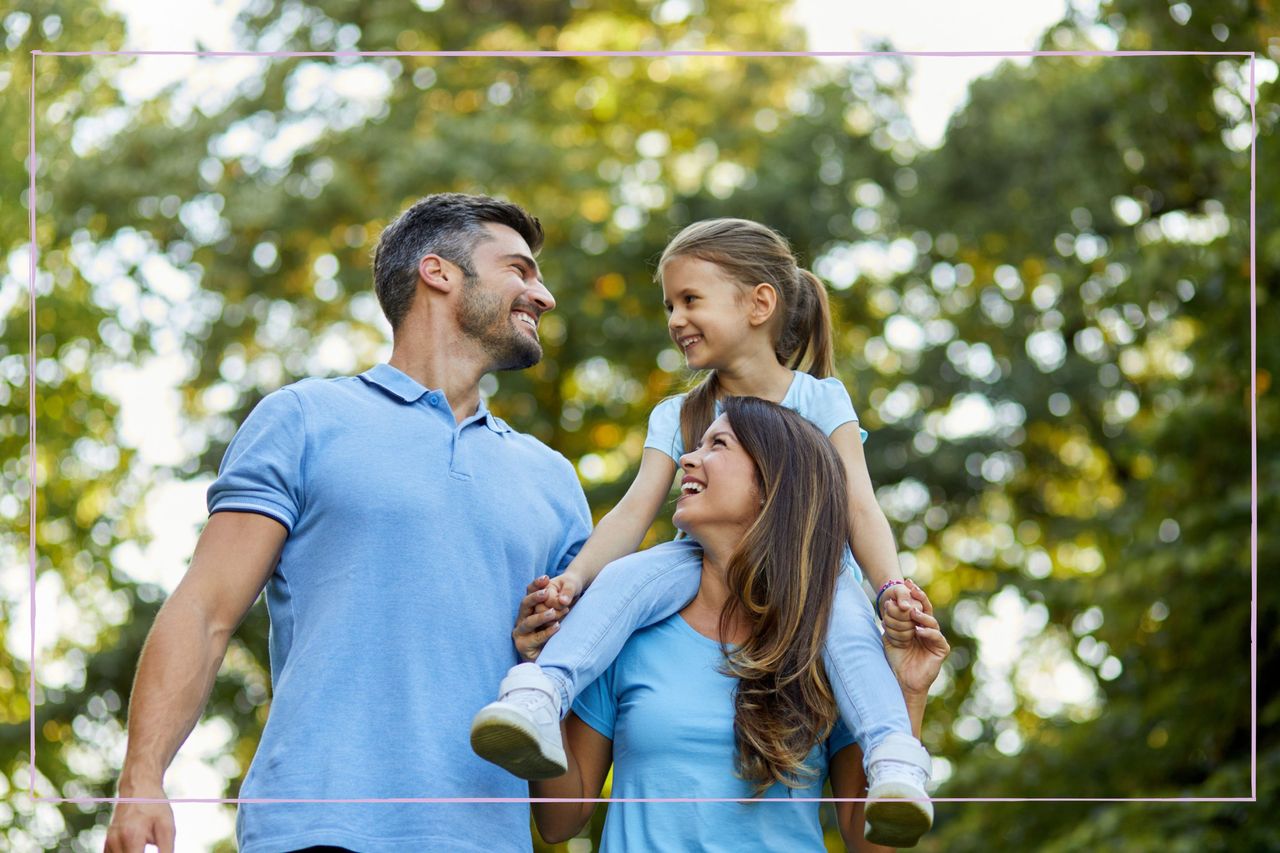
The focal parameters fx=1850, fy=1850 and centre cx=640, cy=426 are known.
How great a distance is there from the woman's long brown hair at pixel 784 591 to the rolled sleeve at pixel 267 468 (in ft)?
2.63

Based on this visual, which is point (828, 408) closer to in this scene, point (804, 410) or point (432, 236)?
point (804, 410)

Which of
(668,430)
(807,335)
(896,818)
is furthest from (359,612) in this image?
(807,335)

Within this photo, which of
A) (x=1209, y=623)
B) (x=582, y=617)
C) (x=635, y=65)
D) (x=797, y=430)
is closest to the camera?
(x=582, y=617)

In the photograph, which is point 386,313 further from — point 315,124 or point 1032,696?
point 315,124

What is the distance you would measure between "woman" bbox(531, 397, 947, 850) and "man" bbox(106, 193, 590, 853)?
A: 0.69 ft

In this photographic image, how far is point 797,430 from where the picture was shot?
3488 mm

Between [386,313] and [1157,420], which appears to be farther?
[1157,420]

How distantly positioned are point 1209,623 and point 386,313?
6.13m

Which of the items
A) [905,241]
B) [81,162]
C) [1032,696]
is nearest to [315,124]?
[81,162]

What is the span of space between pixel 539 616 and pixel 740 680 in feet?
1.23

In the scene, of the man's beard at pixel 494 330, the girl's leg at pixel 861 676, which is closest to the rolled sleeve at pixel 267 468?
the man's beard at pixel 494 330

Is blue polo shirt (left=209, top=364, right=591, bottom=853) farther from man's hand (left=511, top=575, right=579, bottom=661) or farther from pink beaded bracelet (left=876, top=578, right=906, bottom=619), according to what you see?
pink beaded bracelet (left=876, top=578, right=906, bottom=619)

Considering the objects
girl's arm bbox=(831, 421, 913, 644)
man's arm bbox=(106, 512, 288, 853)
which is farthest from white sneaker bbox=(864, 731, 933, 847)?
man's arm bbox=(106, 512, 288, 853)

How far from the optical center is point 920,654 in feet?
10.7
